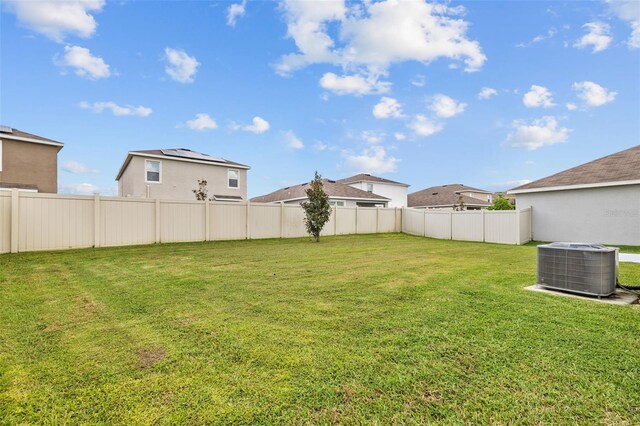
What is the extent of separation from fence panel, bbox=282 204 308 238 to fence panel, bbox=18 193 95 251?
8274 mm

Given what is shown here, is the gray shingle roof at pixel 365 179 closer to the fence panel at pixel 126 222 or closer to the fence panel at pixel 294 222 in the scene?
the fence panel at pixel 294 222

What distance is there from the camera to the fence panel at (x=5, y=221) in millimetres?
9242

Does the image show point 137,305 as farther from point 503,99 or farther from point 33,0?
point 503,99

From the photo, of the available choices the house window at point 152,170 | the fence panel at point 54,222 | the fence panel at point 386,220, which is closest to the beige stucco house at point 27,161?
the house window at point 152,170

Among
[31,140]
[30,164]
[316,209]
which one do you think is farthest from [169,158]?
[316,209]

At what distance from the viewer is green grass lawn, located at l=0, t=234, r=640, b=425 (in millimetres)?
2014

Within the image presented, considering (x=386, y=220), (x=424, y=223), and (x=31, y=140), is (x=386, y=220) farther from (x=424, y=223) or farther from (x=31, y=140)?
(x=31, y=140)

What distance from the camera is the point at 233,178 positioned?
22609 millimetres

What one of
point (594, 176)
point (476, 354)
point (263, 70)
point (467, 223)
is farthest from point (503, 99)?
point (476, 354)

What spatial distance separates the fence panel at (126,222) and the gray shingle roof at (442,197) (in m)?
31.2

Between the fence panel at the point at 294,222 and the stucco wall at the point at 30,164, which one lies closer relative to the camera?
the stucco wall at the point at 30,164

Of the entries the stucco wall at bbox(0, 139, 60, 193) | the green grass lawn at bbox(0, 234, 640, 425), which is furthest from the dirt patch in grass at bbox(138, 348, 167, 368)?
the stucco wall at bbox(0, 139, 60, 193)

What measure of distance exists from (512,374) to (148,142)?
2411 centimetres

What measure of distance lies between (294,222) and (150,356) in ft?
45.6
